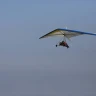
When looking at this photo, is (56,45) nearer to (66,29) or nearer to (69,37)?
(66,29)

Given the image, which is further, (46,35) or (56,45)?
(46,35)

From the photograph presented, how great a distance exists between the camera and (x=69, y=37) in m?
57.9

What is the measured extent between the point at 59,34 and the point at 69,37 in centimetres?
177

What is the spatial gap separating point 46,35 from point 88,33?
8817 mm

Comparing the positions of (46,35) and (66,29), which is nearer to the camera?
(66,29)

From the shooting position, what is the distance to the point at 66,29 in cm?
5312

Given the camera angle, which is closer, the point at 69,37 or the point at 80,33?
the point at 80,33

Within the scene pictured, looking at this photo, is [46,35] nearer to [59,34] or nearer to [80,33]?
[59,34]

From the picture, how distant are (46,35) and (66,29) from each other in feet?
21.6

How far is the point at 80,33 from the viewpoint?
54.3 metres

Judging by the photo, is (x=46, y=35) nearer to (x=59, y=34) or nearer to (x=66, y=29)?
(x=59, y=34)

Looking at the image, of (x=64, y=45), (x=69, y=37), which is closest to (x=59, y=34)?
(x=69, y=37)

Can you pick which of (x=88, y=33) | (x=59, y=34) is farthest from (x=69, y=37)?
(x=88, y=33)

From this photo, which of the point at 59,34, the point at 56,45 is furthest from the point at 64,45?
the point at 59,34
